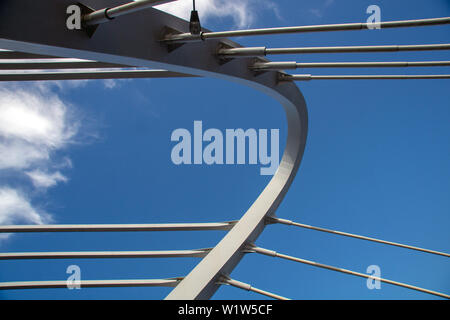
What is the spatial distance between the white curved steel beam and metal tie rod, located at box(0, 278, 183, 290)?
0.36 meters

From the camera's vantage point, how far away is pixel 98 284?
6.84m

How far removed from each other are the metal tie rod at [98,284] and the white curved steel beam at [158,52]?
0.36 metres

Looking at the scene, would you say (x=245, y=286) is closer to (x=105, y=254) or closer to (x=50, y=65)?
(x=105, y=254)

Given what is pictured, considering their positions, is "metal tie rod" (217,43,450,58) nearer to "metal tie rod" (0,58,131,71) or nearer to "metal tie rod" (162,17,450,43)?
"metal tie rod" (162,17,450,43)

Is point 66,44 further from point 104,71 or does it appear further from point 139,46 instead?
point 104,71

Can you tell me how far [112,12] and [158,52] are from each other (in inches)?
42.0

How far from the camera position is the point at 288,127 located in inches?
369

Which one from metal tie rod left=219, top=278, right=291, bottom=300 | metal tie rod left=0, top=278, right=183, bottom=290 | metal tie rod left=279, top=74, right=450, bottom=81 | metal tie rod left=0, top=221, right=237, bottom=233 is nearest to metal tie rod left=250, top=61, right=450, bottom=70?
metal tie rod left=279, top=74, right=450, bottom=81

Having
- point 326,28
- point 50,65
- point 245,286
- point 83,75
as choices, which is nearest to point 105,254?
point 245,286

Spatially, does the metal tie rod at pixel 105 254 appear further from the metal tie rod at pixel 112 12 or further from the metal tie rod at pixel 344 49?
the metal tie rod at pixel 112 12

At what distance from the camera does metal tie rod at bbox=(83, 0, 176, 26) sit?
2969 mm

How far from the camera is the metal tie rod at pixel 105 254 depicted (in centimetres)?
692

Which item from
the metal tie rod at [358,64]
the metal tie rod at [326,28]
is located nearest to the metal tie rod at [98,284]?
the metal tie rod at [358,64]
